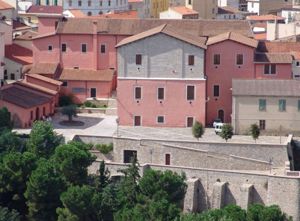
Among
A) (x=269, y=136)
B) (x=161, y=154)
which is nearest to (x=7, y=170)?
(x=161, y=154)

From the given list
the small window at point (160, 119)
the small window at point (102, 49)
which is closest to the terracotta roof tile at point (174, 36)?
the small window at point (160, 119)

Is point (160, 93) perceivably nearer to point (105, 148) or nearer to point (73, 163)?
point (105, 148)

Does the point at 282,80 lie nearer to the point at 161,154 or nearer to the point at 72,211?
the point at 161,154

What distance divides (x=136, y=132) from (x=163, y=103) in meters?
2.05

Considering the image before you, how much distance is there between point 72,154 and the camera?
43.9 metres

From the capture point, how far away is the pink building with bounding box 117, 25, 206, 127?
49.5 m

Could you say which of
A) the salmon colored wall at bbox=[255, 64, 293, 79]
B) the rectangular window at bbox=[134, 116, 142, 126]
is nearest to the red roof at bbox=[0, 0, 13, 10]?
the rectangular window at bbox=[134, 116, 142, 126]

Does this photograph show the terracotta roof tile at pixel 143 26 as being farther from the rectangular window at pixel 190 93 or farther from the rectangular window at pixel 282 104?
the rectangular window at pixel 282 104

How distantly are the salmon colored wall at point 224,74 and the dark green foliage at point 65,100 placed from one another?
7.31 metres

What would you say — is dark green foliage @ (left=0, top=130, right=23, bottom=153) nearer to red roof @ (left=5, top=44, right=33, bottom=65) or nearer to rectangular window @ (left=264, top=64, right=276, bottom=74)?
red roof @ (left=5, top=44, right=33, bottom=65)

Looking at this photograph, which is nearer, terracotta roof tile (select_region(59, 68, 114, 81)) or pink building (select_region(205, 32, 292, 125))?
pink building (select_region(205, 32, 292, 125))

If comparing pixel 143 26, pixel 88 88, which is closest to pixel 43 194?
pixel 88 88

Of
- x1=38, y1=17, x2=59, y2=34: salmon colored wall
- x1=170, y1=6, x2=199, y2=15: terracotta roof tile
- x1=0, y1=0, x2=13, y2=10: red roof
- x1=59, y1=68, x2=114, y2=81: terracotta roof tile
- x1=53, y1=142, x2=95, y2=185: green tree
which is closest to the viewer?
x1=53, y1=142, x2=95, y2=185: green tree

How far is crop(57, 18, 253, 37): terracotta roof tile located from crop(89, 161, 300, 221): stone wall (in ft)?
38.0
